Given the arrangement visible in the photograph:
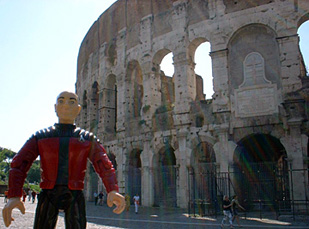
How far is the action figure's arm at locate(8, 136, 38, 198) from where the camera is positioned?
9.52ft

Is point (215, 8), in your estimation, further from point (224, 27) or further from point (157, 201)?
point (157, 201)

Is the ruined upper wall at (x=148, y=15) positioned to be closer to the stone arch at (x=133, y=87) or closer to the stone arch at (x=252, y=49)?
the stone arch at (x=252, y=49)

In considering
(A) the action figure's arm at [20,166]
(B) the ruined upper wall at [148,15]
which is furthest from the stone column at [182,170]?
(A) the action figure's arm at [20,166]

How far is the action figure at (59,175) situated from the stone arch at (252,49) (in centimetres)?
1194

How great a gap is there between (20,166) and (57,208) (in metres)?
0.48

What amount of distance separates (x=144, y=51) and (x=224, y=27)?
4584 millimetres

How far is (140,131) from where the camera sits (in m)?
17.6

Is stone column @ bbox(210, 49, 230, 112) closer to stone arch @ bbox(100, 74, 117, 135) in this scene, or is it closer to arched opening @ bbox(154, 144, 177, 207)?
arched opening @ bbox(154, 144, 177, 207)

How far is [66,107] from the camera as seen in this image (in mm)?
3248

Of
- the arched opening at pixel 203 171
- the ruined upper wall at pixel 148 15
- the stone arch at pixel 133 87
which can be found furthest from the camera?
the stone arch at pixel 133 87

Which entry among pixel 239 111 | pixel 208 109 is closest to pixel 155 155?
pixel 208 109

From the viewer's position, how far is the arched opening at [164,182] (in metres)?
16.5

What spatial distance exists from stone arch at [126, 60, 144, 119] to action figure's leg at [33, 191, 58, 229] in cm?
1559

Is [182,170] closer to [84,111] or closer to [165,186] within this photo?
[165,186]
